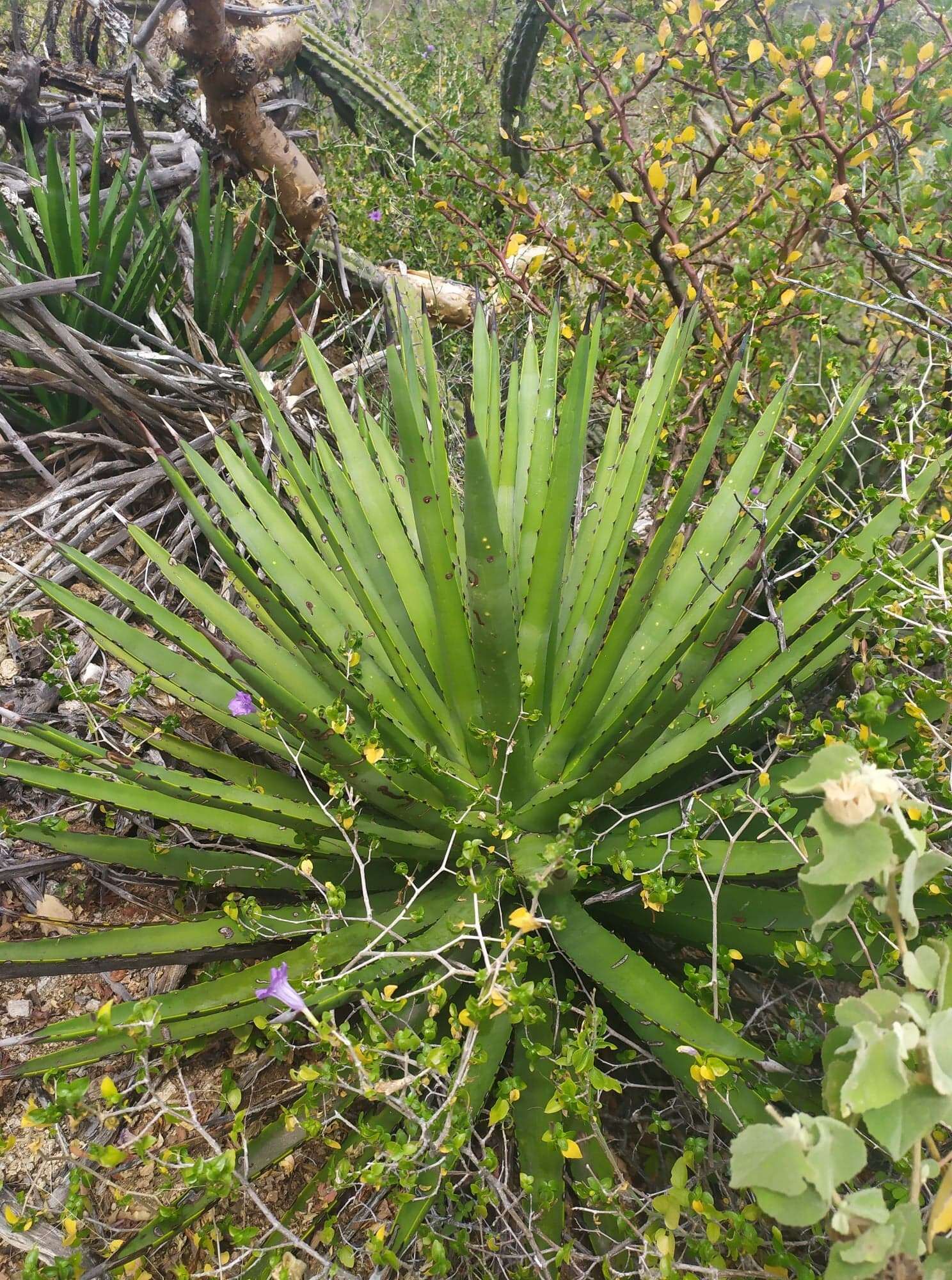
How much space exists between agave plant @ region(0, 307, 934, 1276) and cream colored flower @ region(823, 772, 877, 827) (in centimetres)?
43

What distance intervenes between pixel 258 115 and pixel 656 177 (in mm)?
1586

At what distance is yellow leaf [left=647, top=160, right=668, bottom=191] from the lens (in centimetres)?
200

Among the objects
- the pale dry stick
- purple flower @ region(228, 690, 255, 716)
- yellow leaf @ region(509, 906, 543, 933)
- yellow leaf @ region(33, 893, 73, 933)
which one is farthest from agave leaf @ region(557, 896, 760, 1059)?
the pale dry stick

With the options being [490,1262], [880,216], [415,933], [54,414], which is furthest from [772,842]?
[54,414]

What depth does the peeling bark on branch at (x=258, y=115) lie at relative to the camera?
2.42 meters

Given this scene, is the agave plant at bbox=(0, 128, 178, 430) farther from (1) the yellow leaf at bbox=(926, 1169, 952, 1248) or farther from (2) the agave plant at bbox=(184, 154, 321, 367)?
(1) the yellow leaf at bbox=(926, 1169, 952, 1248)

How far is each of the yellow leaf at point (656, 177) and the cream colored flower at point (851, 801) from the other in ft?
6.18

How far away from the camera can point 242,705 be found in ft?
4.25

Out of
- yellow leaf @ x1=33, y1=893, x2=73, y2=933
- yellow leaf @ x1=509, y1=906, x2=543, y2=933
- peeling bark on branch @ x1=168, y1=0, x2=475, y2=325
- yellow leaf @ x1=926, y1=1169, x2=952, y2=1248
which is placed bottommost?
yellow leaf @ x1=33, y1=893, x2=73, y2=933

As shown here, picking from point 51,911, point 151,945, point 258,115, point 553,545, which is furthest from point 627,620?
point 258,115

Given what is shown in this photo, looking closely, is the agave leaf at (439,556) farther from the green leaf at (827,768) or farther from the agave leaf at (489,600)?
the green leaf at (827,768)

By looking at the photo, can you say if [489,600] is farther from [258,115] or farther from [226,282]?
[258,115]

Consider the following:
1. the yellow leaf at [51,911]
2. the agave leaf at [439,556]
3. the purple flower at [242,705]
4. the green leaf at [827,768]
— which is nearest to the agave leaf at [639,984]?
the agave leaf at [439,556]

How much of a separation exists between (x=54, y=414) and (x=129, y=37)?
2331 mm
